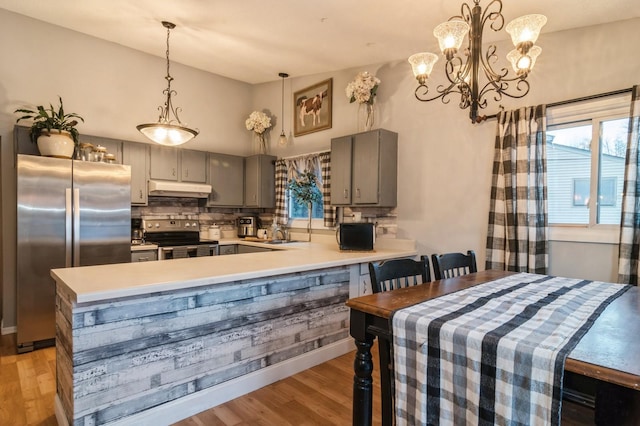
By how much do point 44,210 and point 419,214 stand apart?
3453 millimetres

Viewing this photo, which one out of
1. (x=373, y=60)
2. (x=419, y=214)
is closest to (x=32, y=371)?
(x=419, y=214)

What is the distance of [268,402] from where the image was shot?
2.13 m

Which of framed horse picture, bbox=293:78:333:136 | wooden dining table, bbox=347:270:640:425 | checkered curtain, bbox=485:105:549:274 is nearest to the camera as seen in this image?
wooden dining table, bbox=347:270:640:425

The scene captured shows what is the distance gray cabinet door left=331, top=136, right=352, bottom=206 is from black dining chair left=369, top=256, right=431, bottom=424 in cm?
185

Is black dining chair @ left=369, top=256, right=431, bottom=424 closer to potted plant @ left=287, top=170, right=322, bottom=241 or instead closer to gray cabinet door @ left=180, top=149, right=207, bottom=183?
potted plant @ left=287, top=170, right=322, bottom=241

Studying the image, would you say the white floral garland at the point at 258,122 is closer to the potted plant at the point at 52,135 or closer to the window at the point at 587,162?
the potted plant at the point at 52,135

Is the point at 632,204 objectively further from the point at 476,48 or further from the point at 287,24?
the point at 287,24

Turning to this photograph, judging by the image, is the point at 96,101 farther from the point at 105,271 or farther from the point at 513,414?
the point at 513,414

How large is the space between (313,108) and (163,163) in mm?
1982

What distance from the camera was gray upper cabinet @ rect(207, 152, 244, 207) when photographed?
4605 mm

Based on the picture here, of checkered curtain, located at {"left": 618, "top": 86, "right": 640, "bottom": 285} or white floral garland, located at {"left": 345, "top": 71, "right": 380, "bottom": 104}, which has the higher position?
white floral garland, located at {"left": 345, "top": 71, "right": 380, "bottom": 104}

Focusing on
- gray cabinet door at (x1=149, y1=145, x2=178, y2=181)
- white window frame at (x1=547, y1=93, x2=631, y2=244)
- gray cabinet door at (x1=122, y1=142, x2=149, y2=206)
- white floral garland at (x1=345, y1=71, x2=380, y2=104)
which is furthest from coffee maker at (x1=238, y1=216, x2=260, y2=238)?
white window frame at (x1=547, y1=93, x2=631, y2=244)

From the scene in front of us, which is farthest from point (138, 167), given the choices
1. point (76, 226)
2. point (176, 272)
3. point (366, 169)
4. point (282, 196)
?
point (366, 169)

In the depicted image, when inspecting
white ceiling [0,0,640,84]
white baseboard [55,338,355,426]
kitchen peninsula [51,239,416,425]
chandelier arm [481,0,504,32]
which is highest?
white ceiling [0,0,640,84]
